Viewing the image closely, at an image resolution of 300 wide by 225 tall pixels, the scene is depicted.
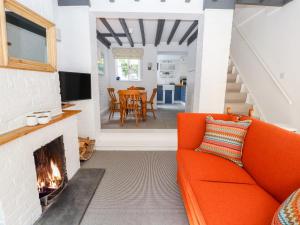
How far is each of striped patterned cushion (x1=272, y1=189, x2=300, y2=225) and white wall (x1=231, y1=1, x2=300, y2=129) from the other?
2.55m

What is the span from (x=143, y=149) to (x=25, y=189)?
1.87 m

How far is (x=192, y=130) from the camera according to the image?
6.16 ft

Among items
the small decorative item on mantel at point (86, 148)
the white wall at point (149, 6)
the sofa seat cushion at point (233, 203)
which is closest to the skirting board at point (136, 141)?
the small decorative item on mantel at point (86, 148)

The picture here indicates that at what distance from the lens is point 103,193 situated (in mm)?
1776

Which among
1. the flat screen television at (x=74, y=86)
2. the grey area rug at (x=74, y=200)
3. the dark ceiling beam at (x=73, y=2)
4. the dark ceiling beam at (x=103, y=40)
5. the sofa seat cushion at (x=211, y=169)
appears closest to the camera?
the sofa seat cushion at (x=211, y=169)

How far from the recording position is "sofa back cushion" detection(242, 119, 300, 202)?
1.03 m

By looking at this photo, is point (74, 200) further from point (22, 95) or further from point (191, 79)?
point (191, 79)

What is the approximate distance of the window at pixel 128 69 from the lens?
6.89 meters

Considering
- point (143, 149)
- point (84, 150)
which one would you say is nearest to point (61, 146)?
point (84, 150)

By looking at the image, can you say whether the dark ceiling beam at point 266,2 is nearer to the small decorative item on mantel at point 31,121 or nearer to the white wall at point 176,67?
the small decorative item on mantel at point 31,121

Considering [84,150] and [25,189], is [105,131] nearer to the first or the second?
[84,150]

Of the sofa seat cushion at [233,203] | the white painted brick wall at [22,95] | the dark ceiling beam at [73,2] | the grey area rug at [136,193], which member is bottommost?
the grey area rug at [136,193]

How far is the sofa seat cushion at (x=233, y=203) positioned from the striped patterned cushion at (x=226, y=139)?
1.23ft

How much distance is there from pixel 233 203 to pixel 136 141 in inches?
86.8
